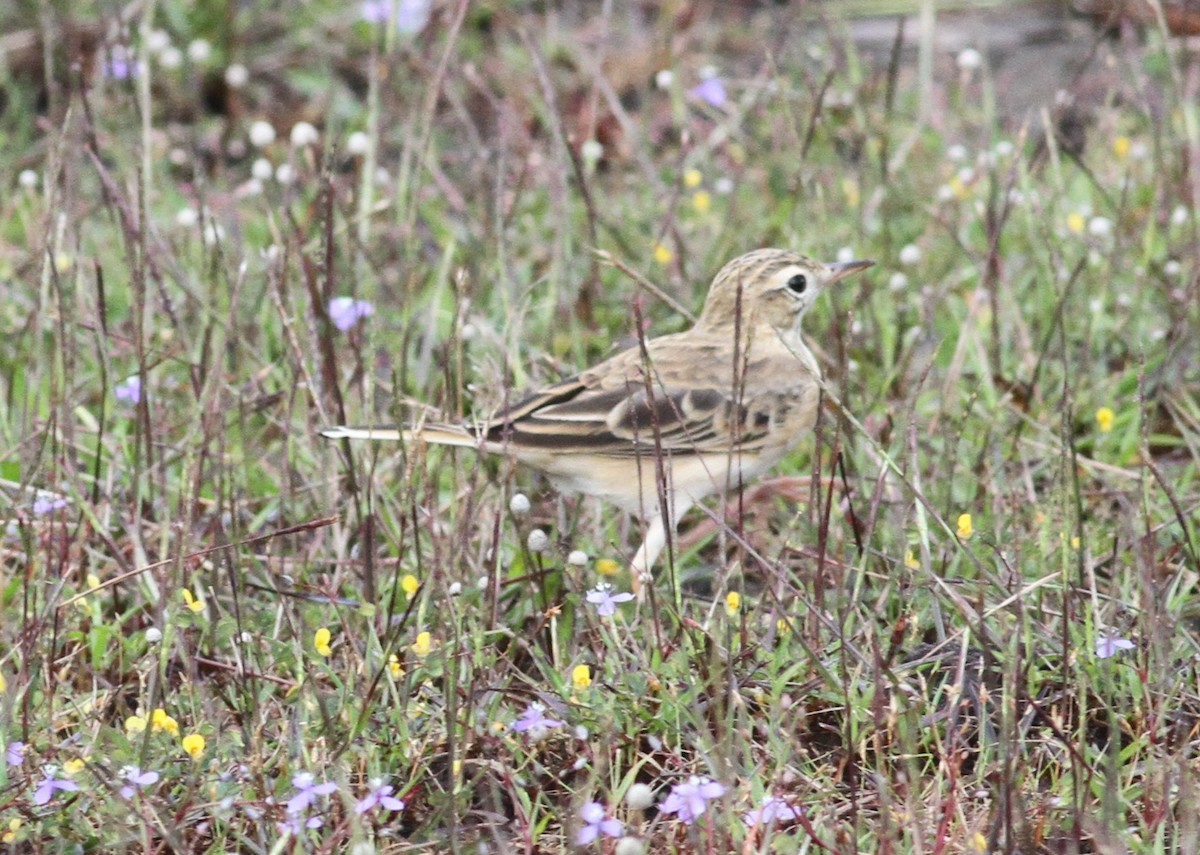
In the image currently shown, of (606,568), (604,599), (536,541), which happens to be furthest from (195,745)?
(606,568)

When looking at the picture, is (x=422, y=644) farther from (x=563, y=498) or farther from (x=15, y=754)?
(x=563, y=498)

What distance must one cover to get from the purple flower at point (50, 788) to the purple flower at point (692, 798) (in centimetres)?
120

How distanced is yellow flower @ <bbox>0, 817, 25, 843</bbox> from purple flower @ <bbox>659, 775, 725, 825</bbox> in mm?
1302

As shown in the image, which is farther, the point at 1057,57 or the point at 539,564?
the point at 1057,57

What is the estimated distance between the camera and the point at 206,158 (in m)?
8.21

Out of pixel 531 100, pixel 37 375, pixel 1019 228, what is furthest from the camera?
pixel 531 100

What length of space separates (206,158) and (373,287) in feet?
7.85

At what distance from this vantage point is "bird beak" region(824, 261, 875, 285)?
5520 millimetres

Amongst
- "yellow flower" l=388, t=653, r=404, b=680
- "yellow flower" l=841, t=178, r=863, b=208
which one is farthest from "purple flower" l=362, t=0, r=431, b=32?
"yellow flower" l=388, t=653, r=404, b=680

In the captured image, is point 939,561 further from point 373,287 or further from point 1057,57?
point 1057,57

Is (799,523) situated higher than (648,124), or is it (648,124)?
(648,124)

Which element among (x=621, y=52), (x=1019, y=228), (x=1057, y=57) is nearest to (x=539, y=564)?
(x=1019, y=228)

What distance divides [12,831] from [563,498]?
210 centimetres

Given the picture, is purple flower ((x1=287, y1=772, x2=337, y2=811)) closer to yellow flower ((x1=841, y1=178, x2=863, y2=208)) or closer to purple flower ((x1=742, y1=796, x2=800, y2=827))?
purple flower ((x1=742, y1=796, x2=800, y2=827))
